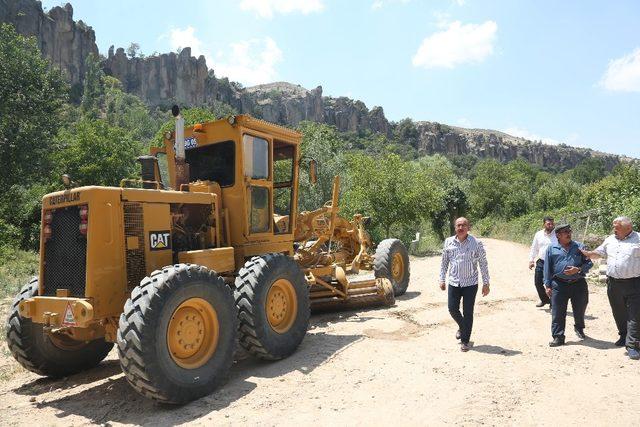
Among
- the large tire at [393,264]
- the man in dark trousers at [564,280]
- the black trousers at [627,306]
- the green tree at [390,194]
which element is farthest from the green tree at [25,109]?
the black trousers at [627,306]

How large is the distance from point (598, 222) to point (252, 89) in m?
148

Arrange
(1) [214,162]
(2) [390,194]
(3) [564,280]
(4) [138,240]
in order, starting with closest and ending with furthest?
1. (4) [138,240]
2. (3) [564,280]
3. (1) [214,162]
4. (2) [390,194]

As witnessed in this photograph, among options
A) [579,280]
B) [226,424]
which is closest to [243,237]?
[226,424]

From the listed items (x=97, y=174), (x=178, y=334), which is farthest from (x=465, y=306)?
(x=97, y=174)

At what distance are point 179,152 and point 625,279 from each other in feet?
18.5

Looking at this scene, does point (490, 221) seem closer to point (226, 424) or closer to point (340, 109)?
point (226, 424)

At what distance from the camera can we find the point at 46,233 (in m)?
4.89

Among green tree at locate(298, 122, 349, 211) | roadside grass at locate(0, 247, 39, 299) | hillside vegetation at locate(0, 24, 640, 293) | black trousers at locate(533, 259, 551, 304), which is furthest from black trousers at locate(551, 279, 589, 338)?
green tree at locate(298, 122, 349, 211)

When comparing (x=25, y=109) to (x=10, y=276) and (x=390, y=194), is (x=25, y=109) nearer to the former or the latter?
(x=10, y=276)

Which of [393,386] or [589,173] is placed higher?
[589,173]

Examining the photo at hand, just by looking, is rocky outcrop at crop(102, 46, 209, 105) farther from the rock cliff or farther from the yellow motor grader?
the yellow motor grader

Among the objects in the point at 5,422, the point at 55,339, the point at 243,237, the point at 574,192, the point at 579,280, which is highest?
the point at 574,192

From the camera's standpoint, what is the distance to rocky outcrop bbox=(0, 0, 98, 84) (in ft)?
254

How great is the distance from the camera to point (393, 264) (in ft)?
32.9
